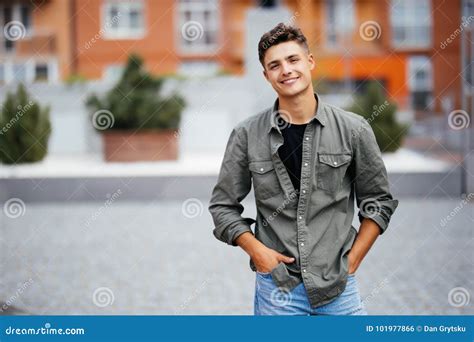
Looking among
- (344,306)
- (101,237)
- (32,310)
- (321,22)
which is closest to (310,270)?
(344,306)

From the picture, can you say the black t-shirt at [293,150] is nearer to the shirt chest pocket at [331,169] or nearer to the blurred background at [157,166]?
the shirt chest pocket at [331,169]

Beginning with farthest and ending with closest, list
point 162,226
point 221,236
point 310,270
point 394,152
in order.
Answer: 1. point 394,152
2. point 162,226
3. point 221,236
4. point 310,270

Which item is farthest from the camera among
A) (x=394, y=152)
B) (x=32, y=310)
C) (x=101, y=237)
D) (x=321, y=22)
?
(x=321, y=22)

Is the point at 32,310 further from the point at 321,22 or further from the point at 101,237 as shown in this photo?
the point at 321,22

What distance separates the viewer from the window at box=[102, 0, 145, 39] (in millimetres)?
22667

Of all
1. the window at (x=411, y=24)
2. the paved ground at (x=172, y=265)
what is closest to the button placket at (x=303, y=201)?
the paved ground at (x=172, y=265)

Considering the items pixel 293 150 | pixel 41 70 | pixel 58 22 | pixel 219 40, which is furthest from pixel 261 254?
pixel 219 40

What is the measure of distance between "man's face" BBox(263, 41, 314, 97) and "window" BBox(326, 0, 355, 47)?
24.1 m

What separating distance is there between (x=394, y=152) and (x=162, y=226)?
549cm

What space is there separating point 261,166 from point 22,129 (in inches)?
368

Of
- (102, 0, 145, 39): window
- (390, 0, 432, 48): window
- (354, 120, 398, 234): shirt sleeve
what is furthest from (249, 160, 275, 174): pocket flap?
(390, 0, 432, 48): window

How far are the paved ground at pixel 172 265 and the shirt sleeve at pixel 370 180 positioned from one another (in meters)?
2.31

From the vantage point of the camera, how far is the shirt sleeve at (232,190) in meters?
2.26

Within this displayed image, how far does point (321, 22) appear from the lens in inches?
1055
